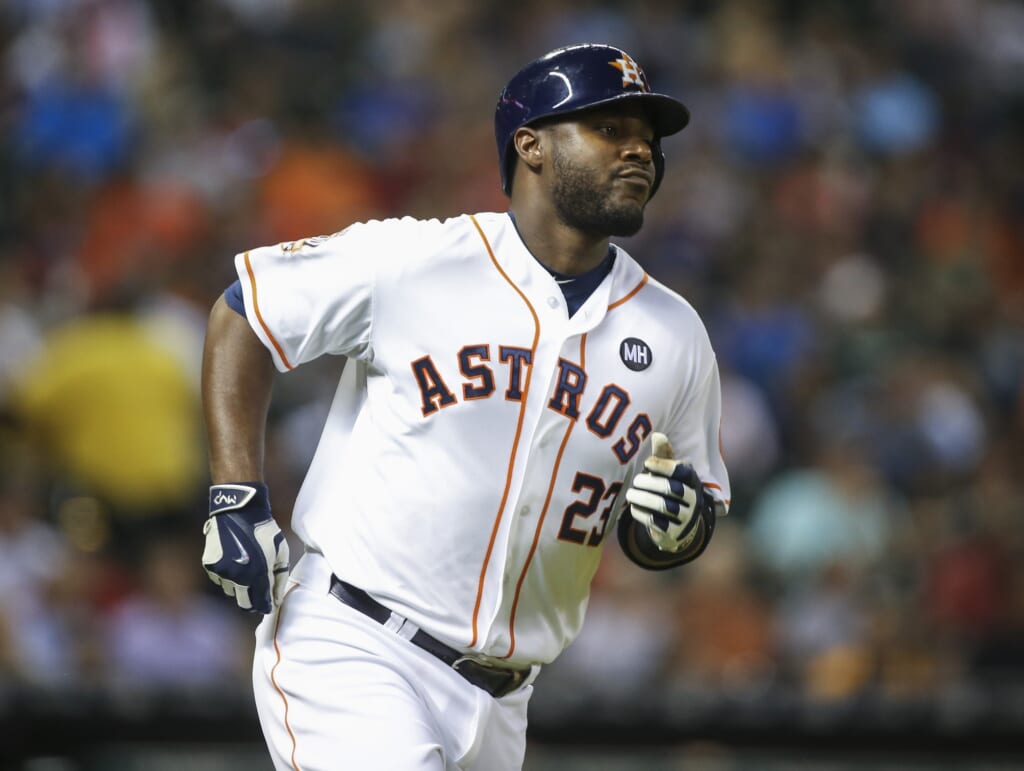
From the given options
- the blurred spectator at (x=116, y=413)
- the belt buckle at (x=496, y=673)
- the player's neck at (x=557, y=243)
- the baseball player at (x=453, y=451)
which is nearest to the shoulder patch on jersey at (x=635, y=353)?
the baseball player at (x=453, y=451)

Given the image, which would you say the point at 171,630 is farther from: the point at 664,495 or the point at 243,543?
the point at 664,495

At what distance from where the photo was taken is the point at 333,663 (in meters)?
3.35

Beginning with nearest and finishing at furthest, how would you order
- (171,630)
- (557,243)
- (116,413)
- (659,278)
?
(557,243) → (171,630) → (116,413) → (659,278)

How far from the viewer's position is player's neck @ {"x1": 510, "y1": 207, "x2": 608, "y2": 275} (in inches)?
142

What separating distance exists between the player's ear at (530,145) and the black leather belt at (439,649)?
1.00 meters

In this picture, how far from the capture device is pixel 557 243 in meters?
3.62

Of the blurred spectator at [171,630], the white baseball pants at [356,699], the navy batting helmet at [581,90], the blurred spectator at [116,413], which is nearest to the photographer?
the white baseball pants at [356,699]

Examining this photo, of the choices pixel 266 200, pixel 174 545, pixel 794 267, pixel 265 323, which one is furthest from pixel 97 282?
pixel 265 323

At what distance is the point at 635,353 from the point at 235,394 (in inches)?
33.5

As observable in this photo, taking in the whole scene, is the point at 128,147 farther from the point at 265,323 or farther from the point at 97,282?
the point at 265,323

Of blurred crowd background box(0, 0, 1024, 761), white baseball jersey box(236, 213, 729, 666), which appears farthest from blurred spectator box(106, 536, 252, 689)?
white baseball jersey box(236, 213, 729, 666)

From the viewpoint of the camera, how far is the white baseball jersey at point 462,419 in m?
3.39

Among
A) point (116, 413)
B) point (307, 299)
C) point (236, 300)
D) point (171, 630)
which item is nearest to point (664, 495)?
point (307, 299)

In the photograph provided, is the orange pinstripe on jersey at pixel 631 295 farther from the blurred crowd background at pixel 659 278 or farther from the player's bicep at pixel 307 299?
the blurred crowd background at pixel 659 278
